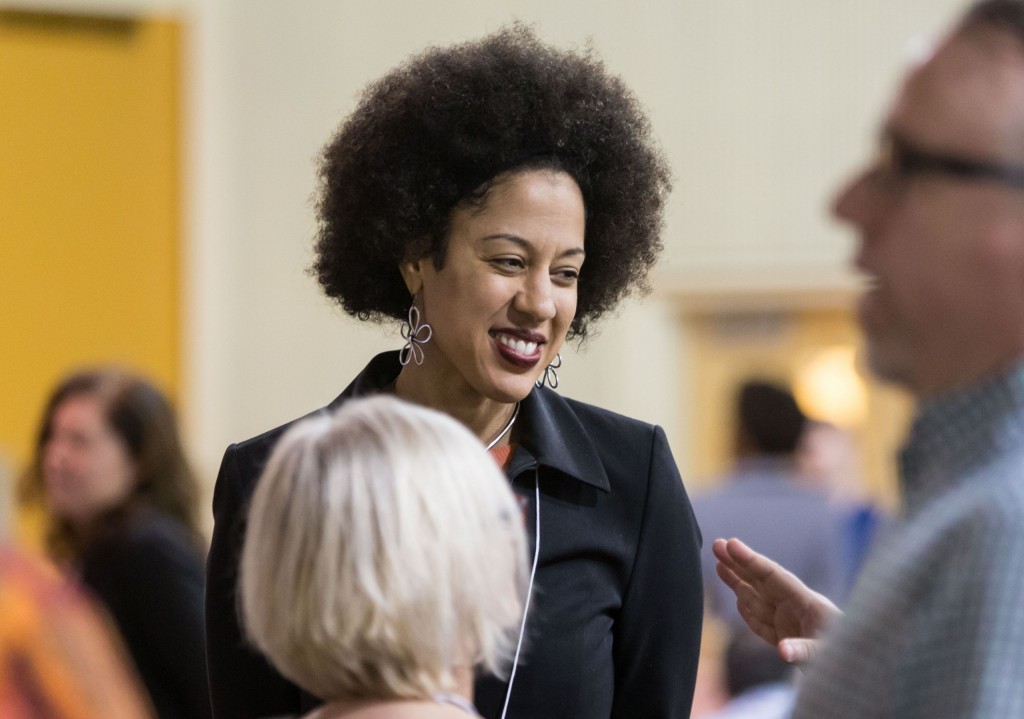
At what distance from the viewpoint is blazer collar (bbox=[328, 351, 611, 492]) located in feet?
7.63

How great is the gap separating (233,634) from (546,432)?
0.55m

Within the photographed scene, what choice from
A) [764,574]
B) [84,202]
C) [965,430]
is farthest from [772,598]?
[84,202]

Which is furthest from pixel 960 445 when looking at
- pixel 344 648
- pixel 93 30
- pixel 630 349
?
pixel 93 30

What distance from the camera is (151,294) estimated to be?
812cm

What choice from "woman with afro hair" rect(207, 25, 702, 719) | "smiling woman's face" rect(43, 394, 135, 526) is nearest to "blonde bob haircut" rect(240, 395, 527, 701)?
"woman with afro hair" rect(207, 25, 702, 719)

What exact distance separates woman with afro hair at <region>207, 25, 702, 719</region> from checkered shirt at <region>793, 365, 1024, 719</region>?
3.18 ft

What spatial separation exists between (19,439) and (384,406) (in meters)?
6.58

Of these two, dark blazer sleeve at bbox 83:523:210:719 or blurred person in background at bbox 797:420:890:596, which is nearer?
dark blazer sleeve at bbox 83:523:210:719

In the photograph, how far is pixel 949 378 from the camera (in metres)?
1.28

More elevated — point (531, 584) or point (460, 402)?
point (460, 402)

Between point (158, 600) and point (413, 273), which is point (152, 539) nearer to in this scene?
point (158, 600)

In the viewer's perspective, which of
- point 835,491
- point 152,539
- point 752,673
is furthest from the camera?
point 835,491

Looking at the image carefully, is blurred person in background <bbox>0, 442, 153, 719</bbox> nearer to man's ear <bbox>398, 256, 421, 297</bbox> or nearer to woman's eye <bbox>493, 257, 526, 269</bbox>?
man's ear <bbox>398, 256, 421, 297</bbox>

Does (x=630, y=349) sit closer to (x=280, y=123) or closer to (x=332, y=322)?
(x=332, y=322)
